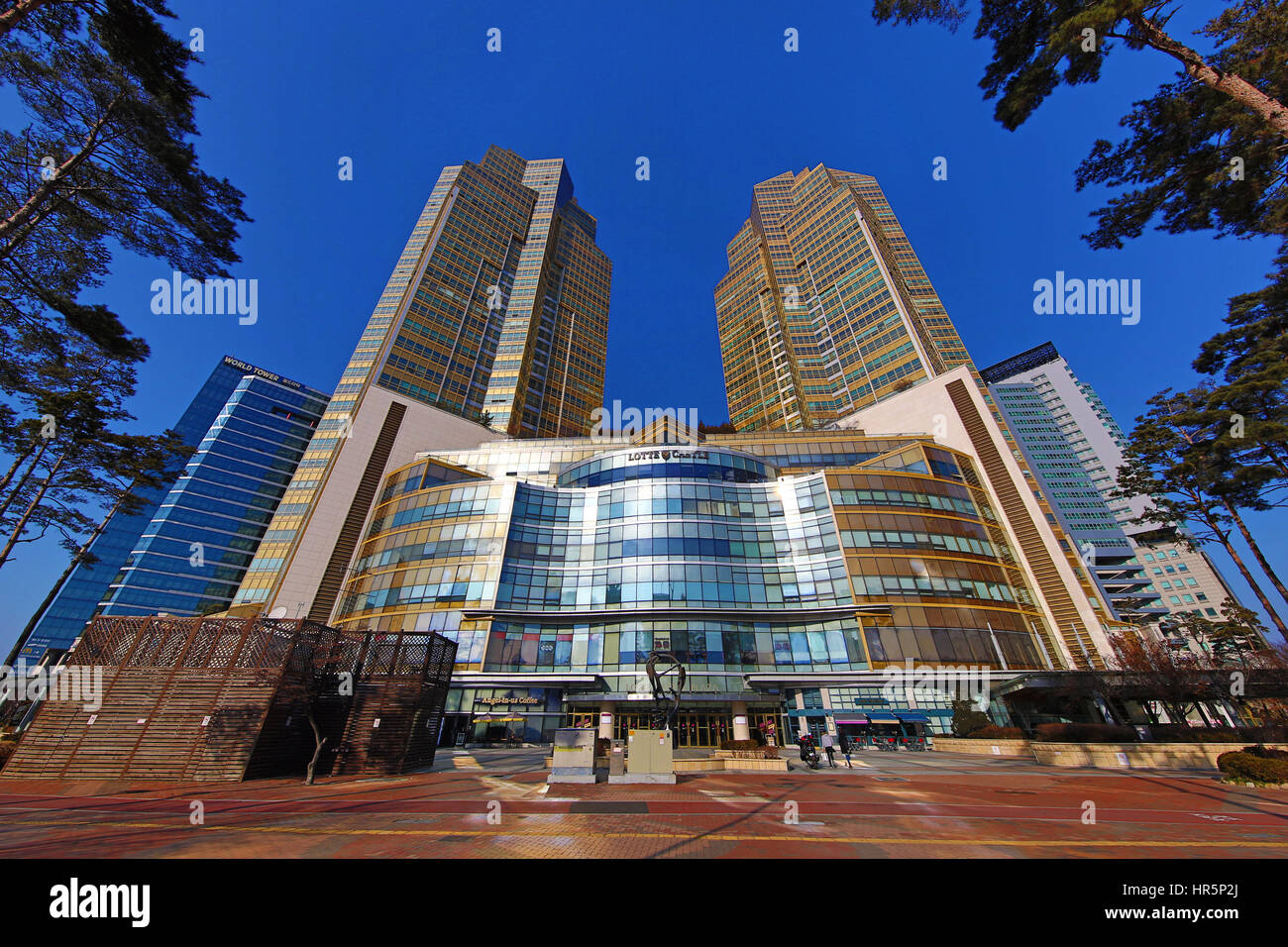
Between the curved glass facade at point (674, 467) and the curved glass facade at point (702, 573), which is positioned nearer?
the curved glass facade at point (702, 573)

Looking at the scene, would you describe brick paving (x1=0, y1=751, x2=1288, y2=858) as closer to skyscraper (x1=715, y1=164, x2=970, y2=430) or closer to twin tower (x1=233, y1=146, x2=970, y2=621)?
twin tower (x1=233, y1=146, x2=970, y2=621)

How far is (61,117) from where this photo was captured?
13.6 meters

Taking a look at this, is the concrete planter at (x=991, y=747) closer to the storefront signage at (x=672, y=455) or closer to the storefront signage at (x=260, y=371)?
the storefront signage at (x=672, y=455)

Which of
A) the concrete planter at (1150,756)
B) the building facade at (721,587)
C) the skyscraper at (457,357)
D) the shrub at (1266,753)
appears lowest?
the concrete planter at (1150,756)

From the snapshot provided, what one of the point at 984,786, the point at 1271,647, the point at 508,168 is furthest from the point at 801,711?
the point at 508,168

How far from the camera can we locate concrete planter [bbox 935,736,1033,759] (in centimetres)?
2889

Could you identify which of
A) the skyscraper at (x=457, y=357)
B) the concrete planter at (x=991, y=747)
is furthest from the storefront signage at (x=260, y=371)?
the concrete planter at (x=991, y=747)

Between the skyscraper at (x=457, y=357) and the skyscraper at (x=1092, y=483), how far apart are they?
90.0 metres

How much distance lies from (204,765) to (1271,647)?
56.6 metres

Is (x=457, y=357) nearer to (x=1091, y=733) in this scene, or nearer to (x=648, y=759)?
(x=648, y=759)

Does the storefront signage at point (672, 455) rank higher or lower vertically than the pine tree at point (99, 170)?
higher

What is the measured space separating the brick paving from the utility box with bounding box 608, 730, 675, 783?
517mm

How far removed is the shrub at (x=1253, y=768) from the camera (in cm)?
1523

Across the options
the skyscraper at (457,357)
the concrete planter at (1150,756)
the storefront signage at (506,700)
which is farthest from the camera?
the skyscraper at (457,357)
